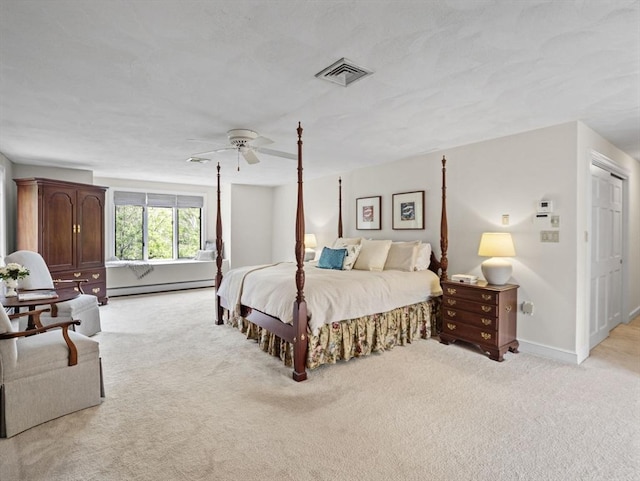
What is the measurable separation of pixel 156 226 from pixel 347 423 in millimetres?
6609

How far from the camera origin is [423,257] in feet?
14.4

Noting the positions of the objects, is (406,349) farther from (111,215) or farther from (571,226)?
(111,215)

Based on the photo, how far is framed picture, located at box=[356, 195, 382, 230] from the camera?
5379 millimetres

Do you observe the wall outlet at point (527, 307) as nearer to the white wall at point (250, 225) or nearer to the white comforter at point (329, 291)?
the white comforter at point (329, 291)

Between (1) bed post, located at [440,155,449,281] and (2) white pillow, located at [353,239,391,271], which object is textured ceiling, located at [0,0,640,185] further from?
(2) white pillow, located at [353,239,391,271]

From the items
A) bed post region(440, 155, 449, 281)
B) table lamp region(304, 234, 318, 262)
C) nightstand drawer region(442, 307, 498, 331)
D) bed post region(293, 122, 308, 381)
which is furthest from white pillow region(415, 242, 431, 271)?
table lamp region(304, 234, 318, 262)

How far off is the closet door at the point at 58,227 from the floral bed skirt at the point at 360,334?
3048mm

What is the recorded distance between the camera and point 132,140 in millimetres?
3975

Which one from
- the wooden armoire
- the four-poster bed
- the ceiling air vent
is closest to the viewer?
the ceiling air vent

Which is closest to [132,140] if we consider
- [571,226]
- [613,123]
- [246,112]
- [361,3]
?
[246,112]

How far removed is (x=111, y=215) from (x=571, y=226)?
765 cm

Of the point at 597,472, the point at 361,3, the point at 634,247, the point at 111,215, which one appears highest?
the point at 361,3

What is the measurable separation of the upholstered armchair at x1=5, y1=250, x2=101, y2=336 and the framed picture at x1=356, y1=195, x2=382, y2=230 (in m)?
3.97

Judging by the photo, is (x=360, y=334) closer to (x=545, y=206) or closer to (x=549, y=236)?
(x=549, y=236)
